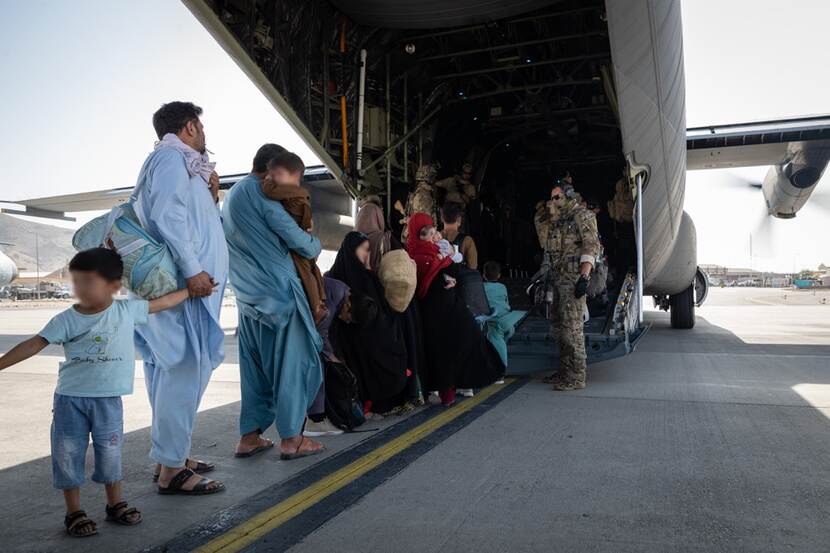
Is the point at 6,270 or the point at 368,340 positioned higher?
the point at 6,270

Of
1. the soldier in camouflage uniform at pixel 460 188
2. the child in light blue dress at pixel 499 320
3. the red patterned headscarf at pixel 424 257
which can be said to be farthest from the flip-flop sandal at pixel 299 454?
the soldier in camouflage uniform at pixel 460 188

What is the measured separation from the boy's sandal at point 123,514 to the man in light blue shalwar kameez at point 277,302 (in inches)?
39.6

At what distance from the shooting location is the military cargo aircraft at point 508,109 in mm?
5371

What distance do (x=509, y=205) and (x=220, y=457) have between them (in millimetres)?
8965

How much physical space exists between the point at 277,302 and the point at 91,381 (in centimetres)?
116

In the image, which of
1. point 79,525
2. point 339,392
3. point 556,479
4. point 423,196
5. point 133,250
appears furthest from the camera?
point 423,196

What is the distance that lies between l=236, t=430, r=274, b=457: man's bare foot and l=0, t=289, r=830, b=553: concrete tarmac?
8cm

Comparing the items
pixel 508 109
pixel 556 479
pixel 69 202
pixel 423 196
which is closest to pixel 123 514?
pixel 556 479

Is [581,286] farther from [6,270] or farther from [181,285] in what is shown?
[6,270]

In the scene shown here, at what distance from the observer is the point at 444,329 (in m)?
4.64

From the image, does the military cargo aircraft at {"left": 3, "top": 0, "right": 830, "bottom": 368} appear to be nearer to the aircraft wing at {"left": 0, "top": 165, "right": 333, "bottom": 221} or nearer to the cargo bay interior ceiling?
the cargo bay interior ceiling

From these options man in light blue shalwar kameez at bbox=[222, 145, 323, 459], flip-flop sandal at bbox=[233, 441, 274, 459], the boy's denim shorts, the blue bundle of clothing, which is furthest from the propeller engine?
the boy's denim shorts

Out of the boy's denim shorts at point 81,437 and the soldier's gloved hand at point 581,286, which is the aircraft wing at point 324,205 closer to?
the soldier's gloved hand at point 581,286

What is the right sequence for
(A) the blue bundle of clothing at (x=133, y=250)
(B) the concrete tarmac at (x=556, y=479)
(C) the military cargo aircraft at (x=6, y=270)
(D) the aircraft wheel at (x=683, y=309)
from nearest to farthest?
(B) the concrete tarmac at (x=556, y=479) → (A) the blue bundle of clothing at (x=133, y=250) → (D) the aircraft wheel at (x=683, y=309) → (C) the military cargo aircraft at (x=6, y=270)
